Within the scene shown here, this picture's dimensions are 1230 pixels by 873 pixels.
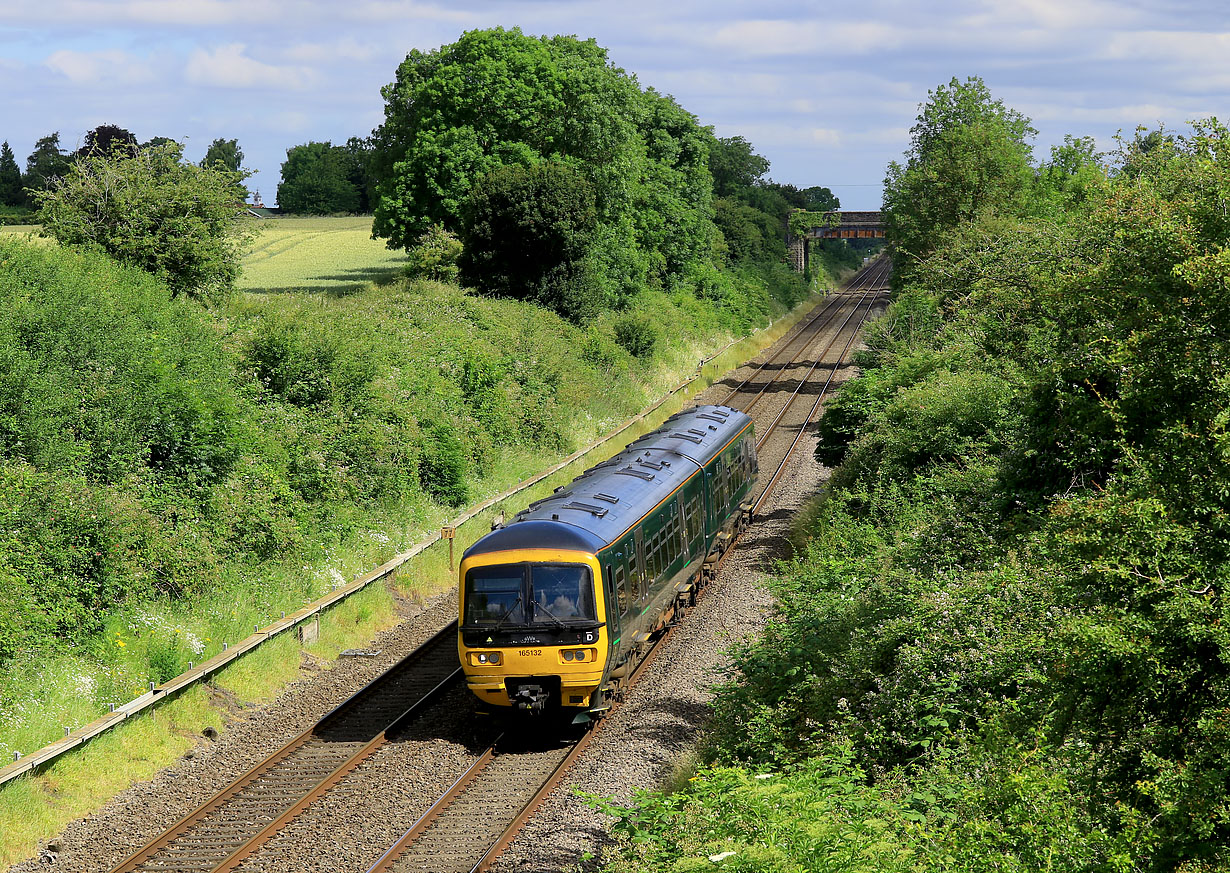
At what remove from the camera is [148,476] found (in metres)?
17.6

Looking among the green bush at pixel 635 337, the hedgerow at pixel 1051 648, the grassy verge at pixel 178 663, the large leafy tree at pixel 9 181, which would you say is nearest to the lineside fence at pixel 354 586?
the grassy verge at pixel 178 663

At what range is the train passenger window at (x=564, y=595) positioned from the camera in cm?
1359

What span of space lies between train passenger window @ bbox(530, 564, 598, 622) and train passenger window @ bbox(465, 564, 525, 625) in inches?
8.0

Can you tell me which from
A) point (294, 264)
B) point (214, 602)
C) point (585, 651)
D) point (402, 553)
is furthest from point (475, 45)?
point (585, 651)

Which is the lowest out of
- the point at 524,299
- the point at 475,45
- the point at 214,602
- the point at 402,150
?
the point at 214,602

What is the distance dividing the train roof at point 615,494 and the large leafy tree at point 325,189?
86.5 metres

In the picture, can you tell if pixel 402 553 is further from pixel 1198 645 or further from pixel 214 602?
pixel 1198 645

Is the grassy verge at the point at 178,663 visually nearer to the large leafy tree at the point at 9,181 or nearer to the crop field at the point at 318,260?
the crop field at the point at 318,260

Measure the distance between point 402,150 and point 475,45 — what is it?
4.73 meters

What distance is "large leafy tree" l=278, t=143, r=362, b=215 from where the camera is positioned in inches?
4053

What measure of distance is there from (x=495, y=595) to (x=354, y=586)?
6.05m

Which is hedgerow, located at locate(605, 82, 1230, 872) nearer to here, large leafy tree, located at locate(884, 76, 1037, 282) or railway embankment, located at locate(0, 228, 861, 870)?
railway embankment, located at locate(0, 228, 861, 870)

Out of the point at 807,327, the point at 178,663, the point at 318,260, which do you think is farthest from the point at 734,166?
the point at 178,663

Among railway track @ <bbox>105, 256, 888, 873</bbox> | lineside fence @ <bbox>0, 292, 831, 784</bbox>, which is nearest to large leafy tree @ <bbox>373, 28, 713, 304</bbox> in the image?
lineside fence @ <bbox>0, 292, 831, 784</bbox>
